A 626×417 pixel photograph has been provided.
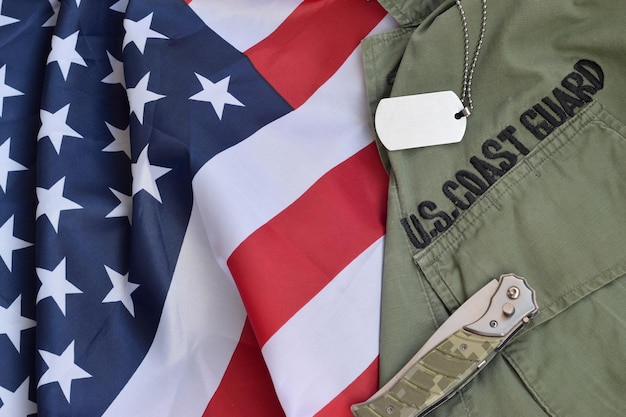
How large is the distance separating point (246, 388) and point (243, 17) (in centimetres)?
47

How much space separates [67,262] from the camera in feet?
2.70

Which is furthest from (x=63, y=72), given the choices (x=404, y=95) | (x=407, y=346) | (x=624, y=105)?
(x=624, y=105)

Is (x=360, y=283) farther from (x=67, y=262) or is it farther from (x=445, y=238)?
(x=67, y=262)

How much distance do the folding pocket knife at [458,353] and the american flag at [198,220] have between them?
41 mm

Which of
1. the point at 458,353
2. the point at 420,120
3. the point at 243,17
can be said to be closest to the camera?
the point at 458,353

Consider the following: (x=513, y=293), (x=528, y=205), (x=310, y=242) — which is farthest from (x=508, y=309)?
(x=310, y=242)

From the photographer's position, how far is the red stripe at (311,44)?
2.78 feet

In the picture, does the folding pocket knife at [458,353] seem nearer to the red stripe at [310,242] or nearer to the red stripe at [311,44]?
the red stripe at [310,242]

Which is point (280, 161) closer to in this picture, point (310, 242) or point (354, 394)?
point (310, 242)

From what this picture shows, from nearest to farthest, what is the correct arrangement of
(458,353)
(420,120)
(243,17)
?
1. (458,353)
2. (420,120)
3. (243,17)

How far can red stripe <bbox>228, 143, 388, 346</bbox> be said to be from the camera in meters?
0.73

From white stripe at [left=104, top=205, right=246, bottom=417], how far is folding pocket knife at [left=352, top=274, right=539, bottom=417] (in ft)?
0.58

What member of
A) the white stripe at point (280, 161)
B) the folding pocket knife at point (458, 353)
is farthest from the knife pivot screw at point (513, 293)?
the white stripe at point (280, 161)

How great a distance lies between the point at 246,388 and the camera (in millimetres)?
767
